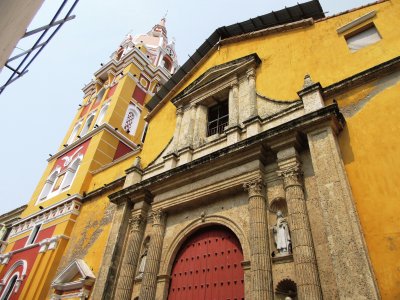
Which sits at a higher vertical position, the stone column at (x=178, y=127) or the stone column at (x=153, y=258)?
the stone column at (x=178, y=127)

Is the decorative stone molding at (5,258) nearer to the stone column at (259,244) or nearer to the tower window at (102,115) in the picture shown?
the tower window at (102,115)

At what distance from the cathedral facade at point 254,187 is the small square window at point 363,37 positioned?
0.16 ft

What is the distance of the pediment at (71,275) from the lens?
9.62 meters

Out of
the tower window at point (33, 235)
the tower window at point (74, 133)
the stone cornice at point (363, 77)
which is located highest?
the tower window at point (74, 133)

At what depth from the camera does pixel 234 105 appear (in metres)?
9.37

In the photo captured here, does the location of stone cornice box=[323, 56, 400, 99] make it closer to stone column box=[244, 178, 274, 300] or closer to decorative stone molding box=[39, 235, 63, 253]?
stone column box=[244, 178, 274, 300]

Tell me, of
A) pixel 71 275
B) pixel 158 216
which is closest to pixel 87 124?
pixel 71 275

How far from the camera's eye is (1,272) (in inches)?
532

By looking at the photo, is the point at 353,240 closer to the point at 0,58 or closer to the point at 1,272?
the point at 0,58

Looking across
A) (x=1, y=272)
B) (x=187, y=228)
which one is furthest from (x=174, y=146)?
(x=1, y=272)

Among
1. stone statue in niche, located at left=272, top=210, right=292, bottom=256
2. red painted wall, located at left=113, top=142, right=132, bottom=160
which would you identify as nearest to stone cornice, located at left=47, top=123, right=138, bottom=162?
red painted wall, located at left=113, top=142, right=132, bottom=160

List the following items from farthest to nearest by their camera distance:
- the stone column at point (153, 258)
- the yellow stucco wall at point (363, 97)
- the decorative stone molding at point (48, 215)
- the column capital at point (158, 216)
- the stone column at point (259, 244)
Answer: the decorative stone molding at point (48, 215)
the column capital at point (158, 216)
the stone column at point (153, 258)
the stone column at point (259, 244)
the yellow stucco wall at point (363, 97)

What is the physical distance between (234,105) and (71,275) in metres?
7.45

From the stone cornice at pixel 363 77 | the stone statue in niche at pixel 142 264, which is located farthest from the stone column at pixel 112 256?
the stone cornice at pixel 363 77
